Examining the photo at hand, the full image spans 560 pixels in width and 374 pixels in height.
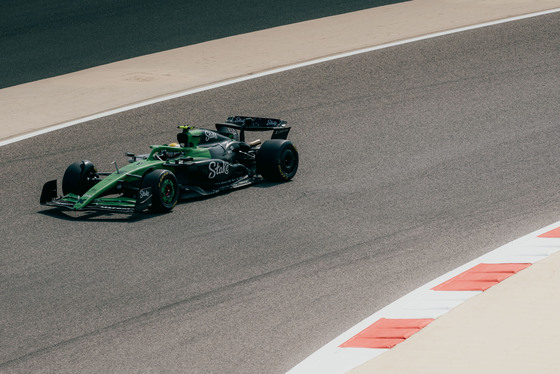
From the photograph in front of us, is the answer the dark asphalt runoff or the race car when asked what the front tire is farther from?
the dark asphalt runoff

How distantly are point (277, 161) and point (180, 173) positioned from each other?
4.15ft

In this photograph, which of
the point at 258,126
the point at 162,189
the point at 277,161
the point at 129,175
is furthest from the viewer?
the point at 258,126

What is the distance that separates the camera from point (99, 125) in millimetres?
14305

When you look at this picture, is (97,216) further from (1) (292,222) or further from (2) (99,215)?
(1) (292,222)

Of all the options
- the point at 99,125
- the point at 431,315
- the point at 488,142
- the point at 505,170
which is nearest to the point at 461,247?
the point at 431,315

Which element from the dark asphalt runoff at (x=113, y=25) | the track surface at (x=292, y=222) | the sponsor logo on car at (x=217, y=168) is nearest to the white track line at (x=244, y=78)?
the track surface at (x=292, y=222)

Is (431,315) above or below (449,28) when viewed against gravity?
below

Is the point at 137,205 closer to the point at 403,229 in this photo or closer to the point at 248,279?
the point at 248,279

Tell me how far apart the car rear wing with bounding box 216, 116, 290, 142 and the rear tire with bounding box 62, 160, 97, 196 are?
2.03 m

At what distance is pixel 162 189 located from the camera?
10039 mm

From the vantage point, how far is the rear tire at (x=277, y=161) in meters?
11.2

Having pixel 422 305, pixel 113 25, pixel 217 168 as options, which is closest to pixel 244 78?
pixel 113 25

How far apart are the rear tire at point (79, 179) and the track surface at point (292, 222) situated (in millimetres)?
375

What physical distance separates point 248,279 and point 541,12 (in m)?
13.5
